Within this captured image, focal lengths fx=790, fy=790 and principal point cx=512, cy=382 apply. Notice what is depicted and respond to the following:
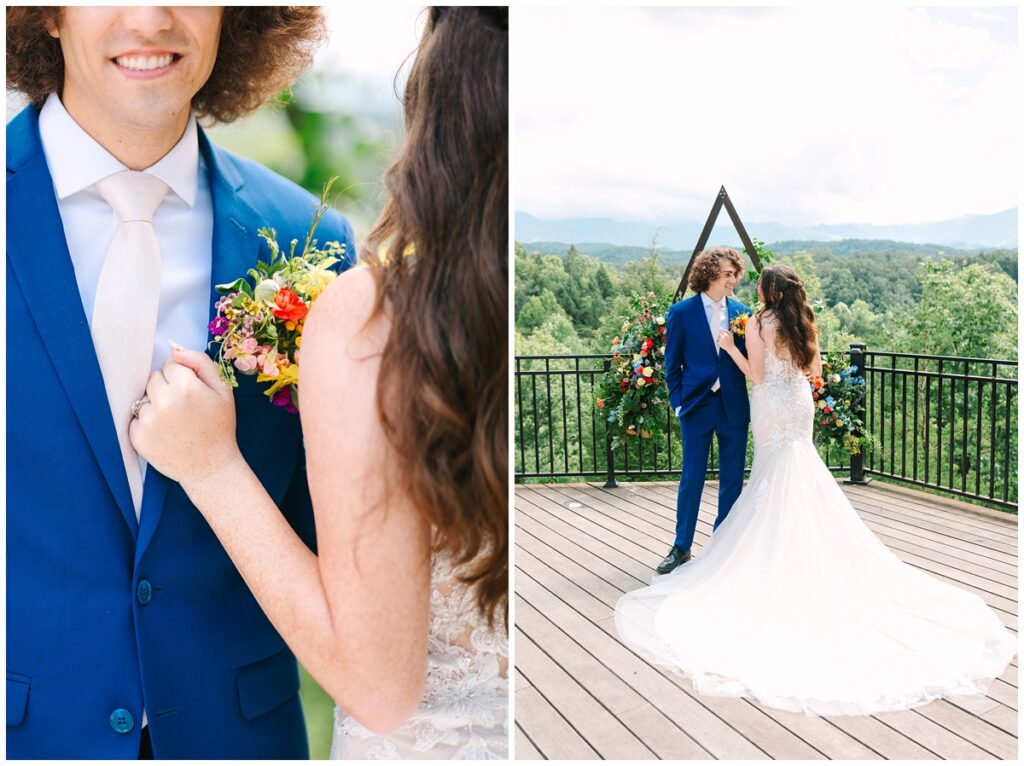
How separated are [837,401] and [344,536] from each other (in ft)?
13.5

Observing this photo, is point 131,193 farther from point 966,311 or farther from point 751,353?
point 966,311

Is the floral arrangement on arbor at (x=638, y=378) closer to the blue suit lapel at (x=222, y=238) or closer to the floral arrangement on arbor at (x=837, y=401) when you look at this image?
the floral arrangement on arbor at (x=837, y=401)

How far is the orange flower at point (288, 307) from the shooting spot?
1092mm

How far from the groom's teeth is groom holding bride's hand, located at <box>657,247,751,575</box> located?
274 cm

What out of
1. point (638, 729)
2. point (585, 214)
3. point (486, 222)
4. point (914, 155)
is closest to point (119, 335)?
point (486, 222)

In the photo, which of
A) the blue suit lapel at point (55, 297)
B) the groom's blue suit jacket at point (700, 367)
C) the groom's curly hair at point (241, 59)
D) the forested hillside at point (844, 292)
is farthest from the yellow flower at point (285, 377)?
the forested hillside at point (844, 292)

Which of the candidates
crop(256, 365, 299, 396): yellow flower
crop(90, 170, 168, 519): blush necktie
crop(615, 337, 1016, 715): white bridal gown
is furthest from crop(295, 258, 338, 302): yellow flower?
crop(615, 337, 1016, 715): white bridal gown

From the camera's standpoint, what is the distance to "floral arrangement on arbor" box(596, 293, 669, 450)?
15.7 feet

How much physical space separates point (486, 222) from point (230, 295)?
41cm

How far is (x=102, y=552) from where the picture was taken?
1116mm

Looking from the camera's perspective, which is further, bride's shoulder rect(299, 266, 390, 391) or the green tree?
the green tree

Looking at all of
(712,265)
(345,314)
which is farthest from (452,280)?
(712,265)

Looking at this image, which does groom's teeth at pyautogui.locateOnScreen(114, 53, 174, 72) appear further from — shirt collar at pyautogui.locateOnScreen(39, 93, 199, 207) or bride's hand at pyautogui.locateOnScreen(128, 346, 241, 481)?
bride's hand at pyautogui.locateOnScreen(128, 346, 241, 481)

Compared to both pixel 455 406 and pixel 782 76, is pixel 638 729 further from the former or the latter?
pixel 782 76
